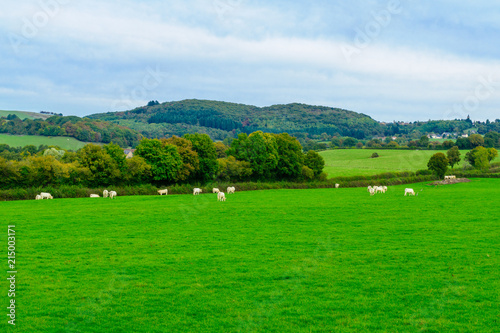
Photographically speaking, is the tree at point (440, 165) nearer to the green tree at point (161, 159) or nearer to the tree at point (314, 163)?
the tree at point (314, 163)

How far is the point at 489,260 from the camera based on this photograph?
16.1 metres

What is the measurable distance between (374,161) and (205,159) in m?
65.7

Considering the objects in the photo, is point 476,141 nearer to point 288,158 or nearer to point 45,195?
point 288,158

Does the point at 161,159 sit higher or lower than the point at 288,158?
lower

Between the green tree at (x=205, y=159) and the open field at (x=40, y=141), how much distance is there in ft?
198

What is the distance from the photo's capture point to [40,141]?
11631cm

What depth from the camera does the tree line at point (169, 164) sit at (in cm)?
4797

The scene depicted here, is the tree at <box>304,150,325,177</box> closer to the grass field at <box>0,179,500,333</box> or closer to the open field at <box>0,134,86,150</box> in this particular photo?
the grass field at <box>0,179,500,333</box>

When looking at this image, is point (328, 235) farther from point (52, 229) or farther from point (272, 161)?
point (272, 161)

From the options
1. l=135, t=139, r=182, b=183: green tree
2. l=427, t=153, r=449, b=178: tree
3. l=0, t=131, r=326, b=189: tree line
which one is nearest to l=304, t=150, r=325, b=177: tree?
l=0, t=131, r=326, b=189: tree line

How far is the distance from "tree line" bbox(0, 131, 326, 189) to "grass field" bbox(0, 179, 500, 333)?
24.2 m

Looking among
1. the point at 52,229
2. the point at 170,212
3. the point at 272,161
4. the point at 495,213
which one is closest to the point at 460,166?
the point at 272,161

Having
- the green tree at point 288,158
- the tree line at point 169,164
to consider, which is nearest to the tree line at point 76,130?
the tree line at point 169,164

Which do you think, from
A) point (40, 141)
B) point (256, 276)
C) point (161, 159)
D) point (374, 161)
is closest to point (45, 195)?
point (161, 159)
